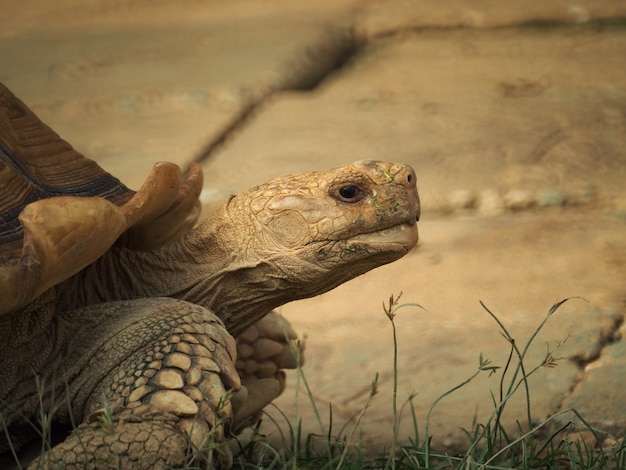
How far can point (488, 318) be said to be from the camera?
367 cm

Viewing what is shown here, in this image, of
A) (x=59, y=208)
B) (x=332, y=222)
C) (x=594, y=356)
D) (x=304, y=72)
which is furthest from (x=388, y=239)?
(x=304, y=72)

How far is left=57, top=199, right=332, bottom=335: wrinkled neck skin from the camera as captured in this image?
8.63 feet

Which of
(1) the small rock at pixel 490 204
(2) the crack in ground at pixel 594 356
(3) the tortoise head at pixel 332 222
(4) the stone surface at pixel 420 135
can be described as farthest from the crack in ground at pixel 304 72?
(3) the tortoise head at pixel 332 222

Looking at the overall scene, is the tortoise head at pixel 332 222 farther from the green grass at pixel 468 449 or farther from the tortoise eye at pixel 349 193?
the green grass at pixel 468 449

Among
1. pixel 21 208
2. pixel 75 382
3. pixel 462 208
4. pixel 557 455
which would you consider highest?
pixel 21 208

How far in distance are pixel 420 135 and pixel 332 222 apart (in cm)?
292

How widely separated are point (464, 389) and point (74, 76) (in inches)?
159

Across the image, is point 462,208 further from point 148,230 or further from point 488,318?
point 148,230

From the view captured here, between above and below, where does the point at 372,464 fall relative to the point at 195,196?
below

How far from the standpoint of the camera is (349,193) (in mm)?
2566

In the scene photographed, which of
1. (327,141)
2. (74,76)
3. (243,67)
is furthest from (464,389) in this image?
(74,76)

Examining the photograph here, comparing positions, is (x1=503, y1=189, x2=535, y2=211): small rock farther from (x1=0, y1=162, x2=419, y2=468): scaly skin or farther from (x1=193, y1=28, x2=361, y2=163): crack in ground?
(x1=0, y1=162, x2=419, y2=468): scaly skin

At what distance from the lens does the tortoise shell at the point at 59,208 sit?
2.20 m

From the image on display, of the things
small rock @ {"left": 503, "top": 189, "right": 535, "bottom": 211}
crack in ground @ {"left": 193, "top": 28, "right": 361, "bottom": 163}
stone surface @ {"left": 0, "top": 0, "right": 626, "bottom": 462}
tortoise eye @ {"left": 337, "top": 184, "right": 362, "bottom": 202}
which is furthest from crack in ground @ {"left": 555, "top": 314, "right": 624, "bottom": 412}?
crack in ground @ {"left": 193, "top": 28, "right": 361, "bottom": 163}
